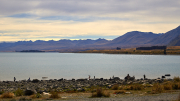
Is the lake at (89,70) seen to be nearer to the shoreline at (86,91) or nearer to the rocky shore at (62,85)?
the rocky shore at (62,85)

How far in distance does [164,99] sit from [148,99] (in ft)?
4.03

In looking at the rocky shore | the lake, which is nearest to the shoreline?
the rocky shore

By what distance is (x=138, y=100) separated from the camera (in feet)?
55.4

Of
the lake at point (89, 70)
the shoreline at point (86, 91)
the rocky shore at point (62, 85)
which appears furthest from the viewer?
the lake at point (89, 70)

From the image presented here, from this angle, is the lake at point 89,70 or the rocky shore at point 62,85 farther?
the lake at point 89,70

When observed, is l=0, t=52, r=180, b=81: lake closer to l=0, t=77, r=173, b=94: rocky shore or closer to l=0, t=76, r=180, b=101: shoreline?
l=0, t=77, r=173, b=94: rocky shore

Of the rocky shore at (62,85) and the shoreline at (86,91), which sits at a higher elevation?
the shoreline at (86,91)

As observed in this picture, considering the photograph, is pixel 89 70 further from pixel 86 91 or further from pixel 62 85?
pixel 86 91

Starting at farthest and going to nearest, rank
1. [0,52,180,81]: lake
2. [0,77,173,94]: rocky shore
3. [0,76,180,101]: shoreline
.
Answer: [0,52,180,81]: lake
[0,77,173,94]: rocky shore
[0,76,180,101]: shoreline

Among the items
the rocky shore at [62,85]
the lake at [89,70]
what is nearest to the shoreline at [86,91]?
the rocky shore at [62,85]

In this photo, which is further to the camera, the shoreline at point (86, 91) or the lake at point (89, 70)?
the lake at point (89, 70)

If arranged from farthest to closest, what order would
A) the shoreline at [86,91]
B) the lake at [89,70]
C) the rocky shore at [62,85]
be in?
the lake at [89,70]
the rocky shore at [62,85]
the shoreline at [86,91]

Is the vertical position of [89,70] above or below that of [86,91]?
below

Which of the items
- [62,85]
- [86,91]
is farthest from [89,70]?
[86,91]
